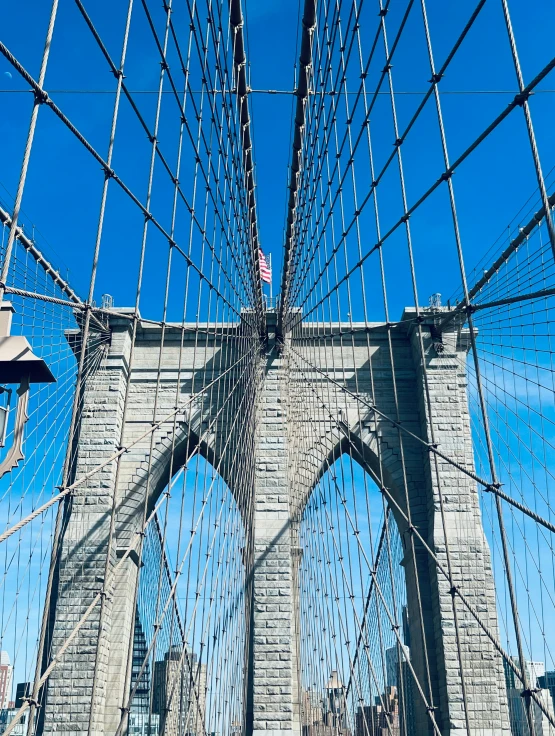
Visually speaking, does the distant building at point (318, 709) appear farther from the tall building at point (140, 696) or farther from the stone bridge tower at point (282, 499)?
the tall building at point (140, 696)

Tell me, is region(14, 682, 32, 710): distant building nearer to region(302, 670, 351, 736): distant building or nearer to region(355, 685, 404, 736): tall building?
region(355, 685, 404, 736): tall building

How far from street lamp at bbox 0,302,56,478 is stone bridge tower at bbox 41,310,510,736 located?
7.64 m

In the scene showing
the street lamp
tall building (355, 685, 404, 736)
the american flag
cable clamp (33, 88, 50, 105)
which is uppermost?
the american flag

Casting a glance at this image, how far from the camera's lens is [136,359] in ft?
50.6

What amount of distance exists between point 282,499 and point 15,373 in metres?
10.3

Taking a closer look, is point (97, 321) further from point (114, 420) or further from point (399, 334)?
point (399, 334)

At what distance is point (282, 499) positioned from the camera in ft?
45.4

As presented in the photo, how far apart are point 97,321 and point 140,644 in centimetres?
808

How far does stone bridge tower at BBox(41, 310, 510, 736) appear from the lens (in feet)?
40.4

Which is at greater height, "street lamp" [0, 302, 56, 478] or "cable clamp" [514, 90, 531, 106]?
"cable clamp" [514, 90, 531, 106]

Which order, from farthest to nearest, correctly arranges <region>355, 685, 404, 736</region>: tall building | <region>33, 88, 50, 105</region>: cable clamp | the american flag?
the american flag
<region>355, 685, 404, 736</region>: tall building
<region>33, 88, 50, 105</region>: cable clamp

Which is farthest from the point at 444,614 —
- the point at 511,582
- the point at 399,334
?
the point at 511,582

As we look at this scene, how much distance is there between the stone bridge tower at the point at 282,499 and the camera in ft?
40.4

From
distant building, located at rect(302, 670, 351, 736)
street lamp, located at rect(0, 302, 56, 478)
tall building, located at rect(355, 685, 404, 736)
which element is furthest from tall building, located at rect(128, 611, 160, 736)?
street lamp, located at rect(0, 302, 56, 478)
